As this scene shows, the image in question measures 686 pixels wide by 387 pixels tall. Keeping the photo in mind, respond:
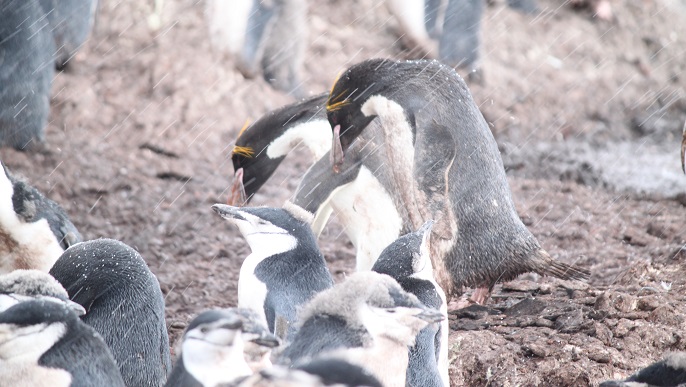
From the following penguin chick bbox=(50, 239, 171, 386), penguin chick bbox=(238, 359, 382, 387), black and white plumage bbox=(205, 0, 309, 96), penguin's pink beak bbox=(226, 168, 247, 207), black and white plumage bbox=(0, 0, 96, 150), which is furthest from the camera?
black and white plumage bbox=(205, 0, 309, 96)

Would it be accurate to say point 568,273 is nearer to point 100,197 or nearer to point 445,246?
point 445,246

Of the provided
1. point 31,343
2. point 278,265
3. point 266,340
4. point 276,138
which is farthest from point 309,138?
point 31,343

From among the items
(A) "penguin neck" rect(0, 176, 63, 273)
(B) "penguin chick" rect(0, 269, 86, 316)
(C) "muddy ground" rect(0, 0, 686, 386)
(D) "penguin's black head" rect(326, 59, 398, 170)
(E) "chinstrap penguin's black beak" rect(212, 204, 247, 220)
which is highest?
(D) "penguin's black head" rect(326, 59, 398, 170)

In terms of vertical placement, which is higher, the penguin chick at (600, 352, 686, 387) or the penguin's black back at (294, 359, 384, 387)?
the penguin's black back at (294, 359, 384, 387)

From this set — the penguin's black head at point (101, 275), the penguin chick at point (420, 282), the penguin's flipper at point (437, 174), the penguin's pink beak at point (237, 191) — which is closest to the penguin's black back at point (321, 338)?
the penguin chick at point (420, 282)

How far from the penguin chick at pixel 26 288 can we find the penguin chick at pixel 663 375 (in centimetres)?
171

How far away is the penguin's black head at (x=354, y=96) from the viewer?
16.5ft

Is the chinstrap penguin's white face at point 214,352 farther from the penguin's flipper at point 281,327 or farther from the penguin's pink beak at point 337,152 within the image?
the penguin's pink beak at point 337,152

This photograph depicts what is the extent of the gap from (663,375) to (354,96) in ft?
7.75

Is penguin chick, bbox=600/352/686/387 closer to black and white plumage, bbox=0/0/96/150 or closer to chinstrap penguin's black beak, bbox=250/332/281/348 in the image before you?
chinstrap penguin's black beak, bbox=250/332/281/348

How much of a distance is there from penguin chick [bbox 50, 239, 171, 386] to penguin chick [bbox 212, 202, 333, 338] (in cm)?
36

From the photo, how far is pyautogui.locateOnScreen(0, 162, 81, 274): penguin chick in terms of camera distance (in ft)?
15.2

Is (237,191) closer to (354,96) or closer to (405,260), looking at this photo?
(354,96)

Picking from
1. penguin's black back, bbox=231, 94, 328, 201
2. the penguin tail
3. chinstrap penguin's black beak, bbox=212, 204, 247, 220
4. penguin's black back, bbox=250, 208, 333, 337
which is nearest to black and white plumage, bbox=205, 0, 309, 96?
penguin's black back, bbox=231, 94, 328, 201
